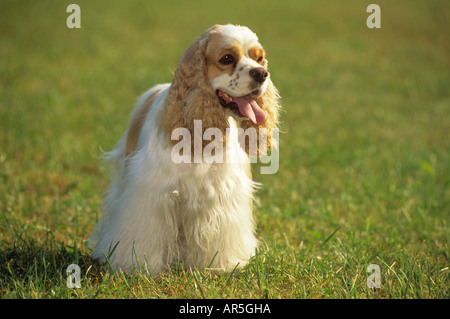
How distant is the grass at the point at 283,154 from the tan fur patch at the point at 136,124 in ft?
2.83

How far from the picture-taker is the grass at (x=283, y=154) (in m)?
3.37

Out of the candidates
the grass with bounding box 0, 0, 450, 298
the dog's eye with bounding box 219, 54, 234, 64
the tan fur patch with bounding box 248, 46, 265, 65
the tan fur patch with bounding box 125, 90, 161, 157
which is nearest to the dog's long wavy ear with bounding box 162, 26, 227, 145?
the dog's eye with bounding box 219, 54, 234, 64

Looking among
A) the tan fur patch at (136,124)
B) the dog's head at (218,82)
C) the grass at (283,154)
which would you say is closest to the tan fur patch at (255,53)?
the dog's head at (218,82)

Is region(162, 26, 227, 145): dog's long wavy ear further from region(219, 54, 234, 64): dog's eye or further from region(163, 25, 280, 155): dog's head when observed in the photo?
region(219, 54, 234, 64): dog's eye

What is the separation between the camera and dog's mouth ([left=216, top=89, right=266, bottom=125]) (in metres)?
3.26

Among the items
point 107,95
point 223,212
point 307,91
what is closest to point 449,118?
point 307,91

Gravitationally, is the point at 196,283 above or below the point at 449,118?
below

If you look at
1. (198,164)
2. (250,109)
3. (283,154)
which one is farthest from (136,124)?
(283,154)

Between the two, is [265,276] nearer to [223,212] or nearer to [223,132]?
[223,212]

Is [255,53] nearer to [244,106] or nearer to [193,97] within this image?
[244,106]

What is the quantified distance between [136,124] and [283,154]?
3586 millimetres

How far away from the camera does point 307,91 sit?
11.1 m

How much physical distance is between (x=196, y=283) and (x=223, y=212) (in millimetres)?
579

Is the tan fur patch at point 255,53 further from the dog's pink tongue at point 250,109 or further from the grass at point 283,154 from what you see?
the grass at point 283,154
